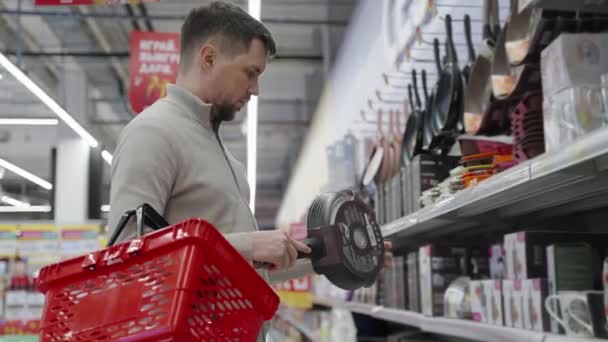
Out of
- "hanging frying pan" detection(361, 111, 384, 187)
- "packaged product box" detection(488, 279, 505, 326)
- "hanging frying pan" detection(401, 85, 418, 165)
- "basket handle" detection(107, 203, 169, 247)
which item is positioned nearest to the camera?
"basket handle" detection(107, 203, 169, 247)

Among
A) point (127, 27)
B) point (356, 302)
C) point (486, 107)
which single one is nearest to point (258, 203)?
point (127, 27)

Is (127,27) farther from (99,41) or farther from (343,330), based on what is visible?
(343,330)

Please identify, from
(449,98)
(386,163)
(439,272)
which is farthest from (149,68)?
(439,272)

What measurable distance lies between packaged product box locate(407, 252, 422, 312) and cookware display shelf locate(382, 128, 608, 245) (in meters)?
0.16

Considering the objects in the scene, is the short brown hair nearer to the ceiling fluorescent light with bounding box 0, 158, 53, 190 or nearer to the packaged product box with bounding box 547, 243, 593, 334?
the packaged product box with bounding box 547, 243, 593, 334

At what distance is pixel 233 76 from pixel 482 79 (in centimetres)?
129

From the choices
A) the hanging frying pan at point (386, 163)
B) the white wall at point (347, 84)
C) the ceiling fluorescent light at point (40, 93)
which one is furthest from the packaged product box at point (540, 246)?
the ceiling fluorescent light at point (40, 93)

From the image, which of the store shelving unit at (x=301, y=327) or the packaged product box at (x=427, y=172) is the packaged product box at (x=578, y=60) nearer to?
the packaged product box at (x=427, y=172)

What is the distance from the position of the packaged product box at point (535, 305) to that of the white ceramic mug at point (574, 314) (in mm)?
76

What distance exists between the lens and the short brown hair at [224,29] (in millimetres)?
1925

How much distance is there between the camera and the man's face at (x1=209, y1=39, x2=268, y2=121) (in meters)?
1.92

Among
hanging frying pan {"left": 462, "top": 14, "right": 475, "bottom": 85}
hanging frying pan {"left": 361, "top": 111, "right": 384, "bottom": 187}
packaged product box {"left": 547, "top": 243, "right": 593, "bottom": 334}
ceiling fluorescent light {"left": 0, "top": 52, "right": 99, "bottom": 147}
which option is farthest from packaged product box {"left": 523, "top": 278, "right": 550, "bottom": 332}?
ceiling fluorescent light {"left": 0, "top": 52, "right": 99, "bottom": 147}

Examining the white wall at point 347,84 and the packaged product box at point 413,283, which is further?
the white wall at point 347,84

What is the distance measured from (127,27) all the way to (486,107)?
32.1 ft
